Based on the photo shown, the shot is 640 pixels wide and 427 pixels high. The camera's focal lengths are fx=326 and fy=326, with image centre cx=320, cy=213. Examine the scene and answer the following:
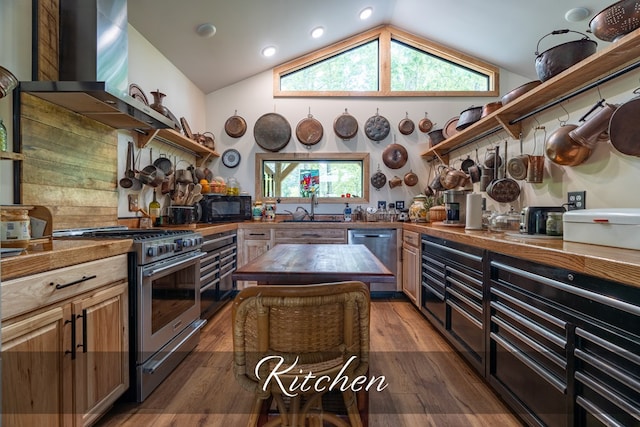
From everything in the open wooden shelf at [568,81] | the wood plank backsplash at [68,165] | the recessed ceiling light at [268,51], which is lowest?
the wood plank backsplash at [68,165]

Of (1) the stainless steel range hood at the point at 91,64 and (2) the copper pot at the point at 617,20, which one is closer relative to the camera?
(2) the copper pot at the point at 617,20

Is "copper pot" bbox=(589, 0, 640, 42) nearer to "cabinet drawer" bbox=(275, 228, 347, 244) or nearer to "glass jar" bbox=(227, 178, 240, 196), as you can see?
"cabinet drawer" bbox=(275, 228, 347, 244)

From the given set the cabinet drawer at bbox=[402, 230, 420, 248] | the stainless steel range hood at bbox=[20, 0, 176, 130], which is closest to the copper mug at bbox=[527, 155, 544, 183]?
the cabinet drawer at bbox=[402, 230, 420, 248]

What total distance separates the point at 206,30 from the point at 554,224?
3.29 m

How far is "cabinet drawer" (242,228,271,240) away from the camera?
3822 mm

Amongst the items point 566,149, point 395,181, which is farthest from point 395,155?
point 566,149

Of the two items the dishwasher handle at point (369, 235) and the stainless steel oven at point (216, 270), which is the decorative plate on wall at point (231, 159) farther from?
the dishwasher handle at point (369, 235)

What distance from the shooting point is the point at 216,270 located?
3113mm

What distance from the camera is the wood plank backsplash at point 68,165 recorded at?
1.82 metres

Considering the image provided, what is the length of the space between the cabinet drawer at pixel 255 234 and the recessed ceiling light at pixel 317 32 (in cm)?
241

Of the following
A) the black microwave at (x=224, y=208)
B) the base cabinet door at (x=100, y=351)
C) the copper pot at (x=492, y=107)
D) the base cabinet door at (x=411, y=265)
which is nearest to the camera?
the base cabinet door at (x=100, y=351)

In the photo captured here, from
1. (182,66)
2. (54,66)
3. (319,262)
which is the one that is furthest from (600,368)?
(182,66)

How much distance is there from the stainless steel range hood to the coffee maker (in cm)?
279

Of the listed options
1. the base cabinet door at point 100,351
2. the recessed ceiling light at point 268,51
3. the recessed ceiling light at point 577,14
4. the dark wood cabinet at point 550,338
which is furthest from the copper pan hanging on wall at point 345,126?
the base cabinet door at point 100,351
